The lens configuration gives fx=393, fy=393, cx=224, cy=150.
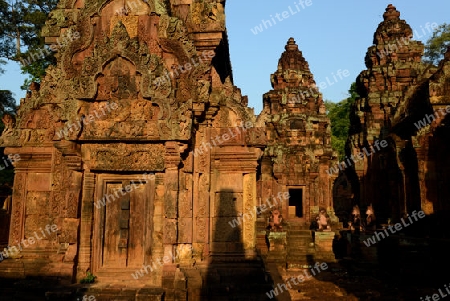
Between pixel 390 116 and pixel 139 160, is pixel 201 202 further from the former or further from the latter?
pixel 390 116

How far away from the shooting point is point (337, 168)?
73.0 ft

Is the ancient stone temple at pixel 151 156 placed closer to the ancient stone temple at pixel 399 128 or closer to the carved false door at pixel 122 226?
the carved false door at pixel 122 226

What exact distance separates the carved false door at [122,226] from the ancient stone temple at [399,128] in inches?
434

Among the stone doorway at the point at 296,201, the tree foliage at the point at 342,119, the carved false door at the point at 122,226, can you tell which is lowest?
the carved false door at the point at 122,226

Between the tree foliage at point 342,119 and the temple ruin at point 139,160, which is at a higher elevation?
the tree foliage at point 342,119

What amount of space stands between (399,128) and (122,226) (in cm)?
1426

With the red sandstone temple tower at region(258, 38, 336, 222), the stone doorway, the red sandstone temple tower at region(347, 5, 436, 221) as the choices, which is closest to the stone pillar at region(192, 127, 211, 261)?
the red sandstone temple tower at region(347, 5, 436, 221)

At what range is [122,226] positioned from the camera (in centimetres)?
780

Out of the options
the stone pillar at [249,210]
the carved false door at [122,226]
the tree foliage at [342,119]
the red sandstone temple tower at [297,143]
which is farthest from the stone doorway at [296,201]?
the tree foliage at [342,119]

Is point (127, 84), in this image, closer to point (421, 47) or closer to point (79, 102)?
point (79, 102)

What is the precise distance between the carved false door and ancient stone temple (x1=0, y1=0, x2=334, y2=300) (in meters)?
0.02

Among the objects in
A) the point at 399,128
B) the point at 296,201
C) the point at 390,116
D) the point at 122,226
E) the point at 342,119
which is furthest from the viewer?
the point at 342,119

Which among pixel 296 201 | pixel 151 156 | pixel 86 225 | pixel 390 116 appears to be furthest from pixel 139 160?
pixel 296 201

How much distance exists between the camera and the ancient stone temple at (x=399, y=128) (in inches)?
577
